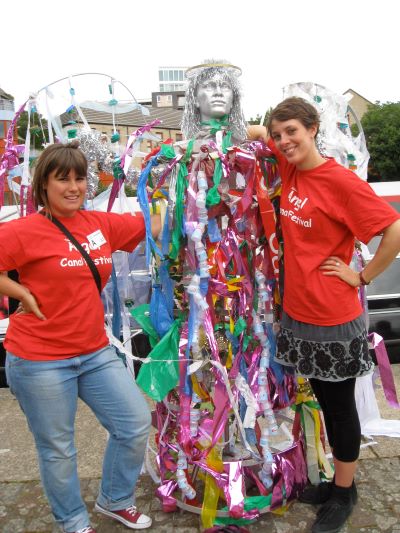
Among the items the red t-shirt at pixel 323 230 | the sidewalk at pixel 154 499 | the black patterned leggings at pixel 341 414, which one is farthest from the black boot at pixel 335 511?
the red t-shirt at pixel 323 230

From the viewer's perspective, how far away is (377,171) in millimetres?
26812

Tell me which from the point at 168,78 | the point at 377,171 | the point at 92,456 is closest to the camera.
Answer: the point at 92,456

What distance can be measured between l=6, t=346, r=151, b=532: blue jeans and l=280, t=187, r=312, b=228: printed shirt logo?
92 centimetres

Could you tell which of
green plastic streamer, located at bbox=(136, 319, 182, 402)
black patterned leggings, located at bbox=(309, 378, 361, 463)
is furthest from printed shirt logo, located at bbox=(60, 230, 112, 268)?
black patterned leggings, located at bbox=(309, 378, 361, 463)

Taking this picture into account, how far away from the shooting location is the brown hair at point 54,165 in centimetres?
187

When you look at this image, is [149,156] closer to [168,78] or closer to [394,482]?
[394,482]

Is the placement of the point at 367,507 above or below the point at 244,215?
below

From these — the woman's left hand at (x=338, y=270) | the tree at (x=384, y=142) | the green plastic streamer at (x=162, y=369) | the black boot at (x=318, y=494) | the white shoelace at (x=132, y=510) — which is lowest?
the black boot at (x=318, y=494)

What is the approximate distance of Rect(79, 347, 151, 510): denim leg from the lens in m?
1.98

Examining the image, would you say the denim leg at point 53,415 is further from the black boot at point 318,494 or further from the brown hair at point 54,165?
the black boot at point 318,494

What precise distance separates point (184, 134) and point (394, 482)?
199 cm

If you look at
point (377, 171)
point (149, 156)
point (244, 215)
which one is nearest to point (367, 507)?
point (244, 215)

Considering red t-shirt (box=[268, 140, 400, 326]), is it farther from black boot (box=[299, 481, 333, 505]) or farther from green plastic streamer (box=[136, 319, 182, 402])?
black boot (box=[299, 481, 333, 505])

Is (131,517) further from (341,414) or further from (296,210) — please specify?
(296,210)
